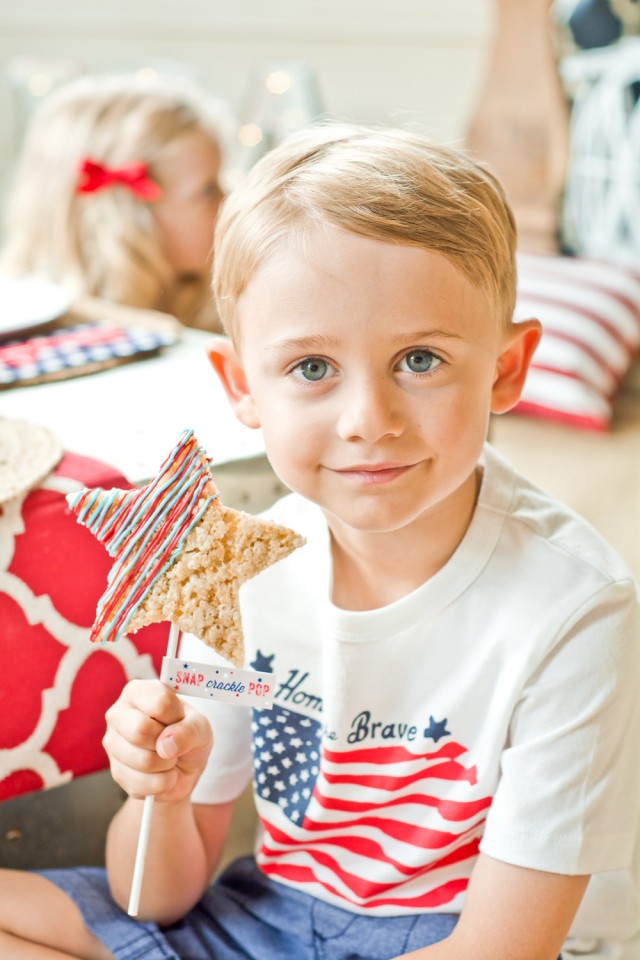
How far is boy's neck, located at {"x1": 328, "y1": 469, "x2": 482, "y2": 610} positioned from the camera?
78 cm

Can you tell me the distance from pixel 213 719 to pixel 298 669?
11cm

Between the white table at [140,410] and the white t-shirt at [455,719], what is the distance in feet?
0.29

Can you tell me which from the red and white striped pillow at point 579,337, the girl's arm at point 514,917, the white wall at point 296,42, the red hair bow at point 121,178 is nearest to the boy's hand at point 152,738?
the girl's arm at point 514,917

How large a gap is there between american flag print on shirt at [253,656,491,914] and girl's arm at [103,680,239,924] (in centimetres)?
7

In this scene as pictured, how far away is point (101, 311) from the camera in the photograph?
1.45 meters

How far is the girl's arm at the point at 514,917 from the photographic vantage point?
28.1 inches

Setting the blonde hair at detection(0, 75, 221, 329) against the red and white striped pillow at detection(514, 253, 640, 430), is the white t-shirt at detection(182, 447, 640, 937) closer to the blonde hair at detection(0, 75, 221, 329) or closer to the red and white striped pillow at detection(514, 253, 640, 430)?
the red and white striped pillow at detection(514, 253, 640, 430)

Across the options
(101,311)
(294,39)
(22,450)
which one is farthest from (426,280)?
(294,39)

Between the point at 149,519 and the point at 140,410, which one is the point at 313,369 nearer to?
the point at 149,519

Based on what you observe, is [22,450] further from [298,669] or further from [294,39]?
[294,39]

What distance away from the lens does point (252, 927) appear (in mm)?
850

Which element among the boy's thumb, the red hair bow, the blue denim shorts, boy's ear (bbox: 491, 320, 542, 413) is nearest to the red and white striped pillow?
the red hair bow

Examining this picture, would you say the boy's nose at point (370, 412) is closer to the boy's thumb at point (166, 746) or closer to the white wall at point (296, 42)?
the boy's thumb at point (166, 746)

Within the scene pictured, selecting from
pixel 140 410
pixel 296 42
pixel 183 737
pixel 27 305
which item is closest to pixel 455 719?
pixel 183 737
